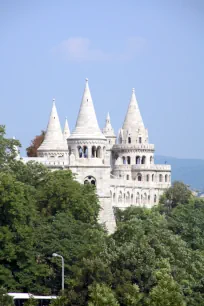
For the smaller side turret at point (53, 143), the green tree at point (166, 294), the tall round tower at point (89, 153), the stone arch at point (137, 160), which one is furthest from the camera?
the stone arch at point (137, 160)

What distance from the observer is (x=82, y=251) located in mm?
84500

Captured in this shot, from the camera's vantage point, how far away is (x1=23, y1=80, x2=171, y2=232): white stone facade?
375 feet

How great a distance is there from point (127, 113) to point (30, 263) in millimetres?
78039

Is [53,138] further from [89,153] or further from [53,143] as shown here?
[89,153]

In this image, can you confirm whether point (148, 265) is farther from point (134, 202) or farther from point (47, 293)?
point (134, 202)

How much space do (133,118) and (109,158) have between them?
17507 millimetres

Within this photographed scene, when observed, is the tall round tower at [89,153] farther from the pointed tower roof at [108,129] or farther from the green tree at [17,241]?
the pointed tower roof at [108,129]

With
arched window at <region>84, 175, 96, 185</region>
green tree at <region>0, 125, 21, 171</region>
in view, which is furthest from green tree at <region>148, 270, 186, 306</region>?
arched window at <region>84, 175, 96, 185</region>

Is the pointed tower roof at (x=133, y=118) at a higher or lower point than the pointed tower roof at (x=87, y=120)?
higher

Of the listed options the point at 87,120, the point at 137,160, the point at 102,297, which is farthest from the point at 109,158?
the point at 102,297

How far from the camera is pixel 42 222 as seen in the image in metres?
89.9

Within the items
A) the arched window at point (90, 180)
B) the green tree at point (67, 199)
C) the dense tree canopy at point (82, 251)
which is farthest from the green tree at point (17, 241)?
the arched window at point (90, 180)

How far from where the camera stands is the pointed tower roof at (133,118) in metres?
158

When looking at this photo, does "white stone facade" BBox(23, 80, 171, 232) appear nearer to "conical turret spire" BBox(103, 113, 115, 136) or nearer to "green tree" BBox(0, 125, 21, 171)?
"conical turret spire" BBox(103, 113, 115, 136)
